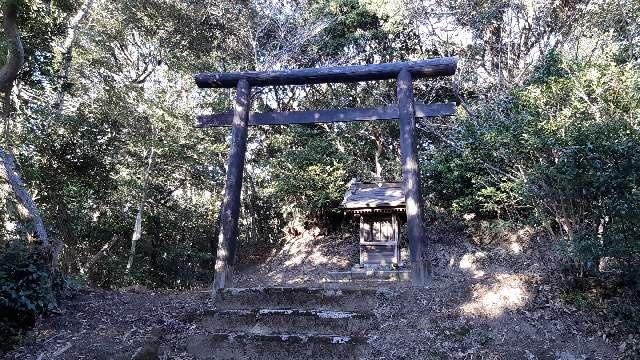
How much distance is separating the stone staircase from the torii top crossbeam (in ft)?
11.7

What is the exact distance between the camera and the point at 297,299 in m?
5.79

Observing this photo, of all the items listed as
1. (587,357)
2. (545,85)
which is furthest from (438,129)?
(587,357)

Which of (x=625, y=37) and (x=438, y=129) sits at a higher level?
(x=625, y=37)

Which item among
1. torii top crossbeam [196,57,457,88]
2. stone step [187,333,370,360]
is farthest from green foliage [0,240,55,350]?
torii top crossbeam [196,57,457,88]

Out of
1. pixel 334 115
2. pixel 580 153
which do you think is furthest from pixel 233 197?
pixel 580 153

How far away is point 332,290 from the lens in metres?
5.71

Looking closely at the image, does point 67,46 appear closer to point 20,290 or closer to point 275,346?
point 20,290

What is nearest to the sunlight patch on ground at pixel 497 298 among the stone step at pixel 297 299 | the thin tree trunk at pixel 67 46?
the stone step at pixel 297 299

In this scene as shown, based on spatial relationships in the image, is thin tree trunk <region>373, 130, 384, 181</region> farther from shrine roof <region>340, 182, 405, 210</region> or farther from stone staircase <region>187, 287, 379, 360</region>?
stone staircase <region>187, 287, 379, 360</region>

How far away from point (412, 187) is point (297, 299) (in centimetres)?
242

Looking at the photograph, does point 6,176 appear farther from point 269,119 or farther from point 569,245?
point 569,245

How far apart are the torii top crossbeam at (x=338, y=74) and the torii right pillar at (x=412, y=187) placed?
185 mm

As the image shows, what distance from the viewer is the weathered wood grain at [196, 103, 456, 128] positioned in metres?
7.02

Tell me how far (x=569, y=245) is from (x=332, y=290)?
3164 mm
